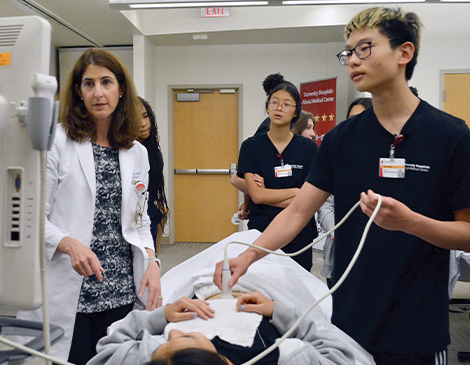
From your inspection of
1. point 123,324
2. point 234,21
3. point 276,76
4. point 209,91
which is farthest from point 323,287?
point 209,91

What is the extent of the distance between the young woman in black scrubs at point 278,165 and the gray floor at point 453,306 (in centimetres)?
124

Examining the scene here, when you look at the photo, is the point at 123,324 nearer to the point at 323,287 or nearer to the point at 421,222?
the point at 421,222

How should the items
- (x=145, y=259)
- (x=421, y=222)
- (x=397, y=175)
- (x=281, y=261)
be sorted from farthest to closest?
(x=281, y=261) < (x=145, y=259) < (x=397, y=175) < (x=421, y=222)

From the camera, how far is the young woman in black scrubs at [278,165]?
2.22 meters

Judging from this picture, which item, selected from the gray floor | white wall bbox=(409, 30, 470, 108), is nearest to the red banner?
white wall bbox=(409, 30, 470, 108)

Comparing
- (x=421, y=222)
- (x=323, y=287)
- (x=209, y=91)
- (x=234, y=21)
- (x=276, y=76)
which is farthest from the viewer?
(x=209, y=91)

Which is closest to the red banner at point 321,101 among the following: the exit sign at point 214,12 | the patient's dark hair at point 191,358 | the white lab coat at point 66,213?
the exit sign at point 214,12

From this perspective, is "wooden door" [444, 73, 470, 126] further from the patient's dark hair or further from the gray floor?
the patient's dark hair

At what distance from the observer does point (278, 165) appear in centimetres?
230

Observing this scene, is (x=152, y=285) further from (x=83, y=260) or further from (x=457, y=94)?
(x=457, y=94)

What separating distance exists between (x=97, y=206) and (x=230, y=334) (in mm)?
545

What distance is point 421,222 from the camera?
102cm

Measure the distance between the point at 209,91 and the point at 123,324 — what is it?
17.4 ft

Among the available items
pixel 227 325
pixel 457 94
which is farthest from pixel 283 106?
pixel 457 94
